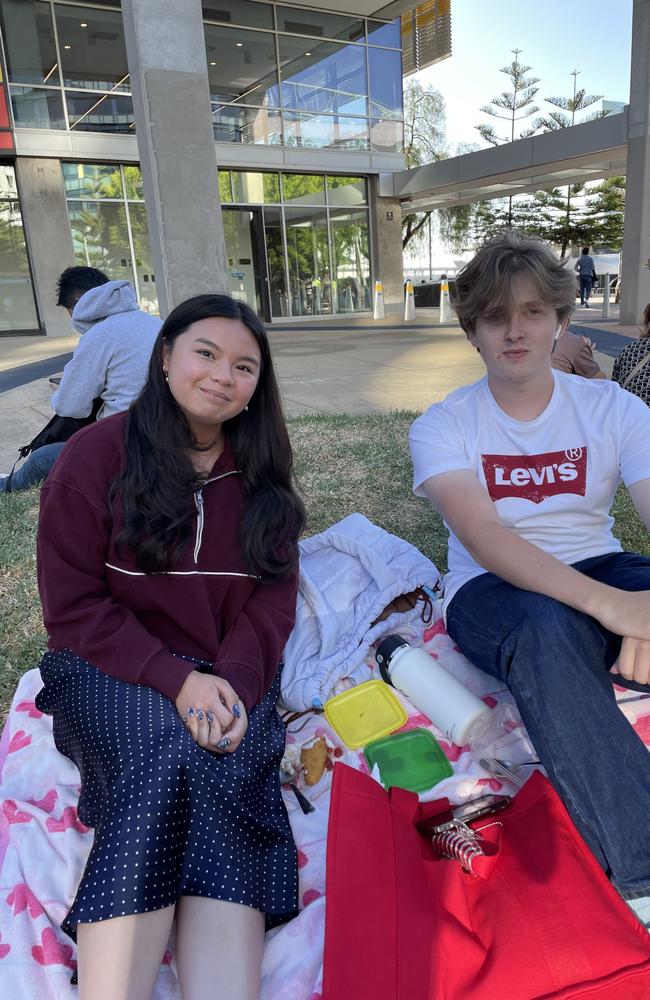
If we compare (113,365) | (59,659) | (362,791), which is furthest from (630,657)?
(113,365)

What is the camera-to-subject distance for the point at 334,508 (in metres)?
4.00

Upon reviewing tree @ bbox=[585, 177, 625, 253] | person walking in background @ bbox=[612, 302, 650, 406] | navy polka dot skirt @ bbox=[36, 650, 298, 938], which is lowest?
navy polka dot skirt @ bbox=[36, 650, 298, 938]

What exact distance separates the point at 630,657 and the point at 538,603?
0.84 ft

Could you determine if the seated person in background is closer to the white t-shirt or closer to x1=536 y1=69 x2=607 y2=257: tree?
the white t-shirt

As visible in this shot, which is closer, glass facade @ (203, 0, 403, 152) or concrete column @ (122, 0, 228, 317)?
concrete column @ (122, 0, 228, 317)

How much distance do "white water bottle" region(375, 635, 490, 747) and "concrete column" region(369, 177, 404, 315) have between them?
17710 millimetres

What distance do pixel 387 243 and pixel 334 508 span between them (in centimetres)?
1626

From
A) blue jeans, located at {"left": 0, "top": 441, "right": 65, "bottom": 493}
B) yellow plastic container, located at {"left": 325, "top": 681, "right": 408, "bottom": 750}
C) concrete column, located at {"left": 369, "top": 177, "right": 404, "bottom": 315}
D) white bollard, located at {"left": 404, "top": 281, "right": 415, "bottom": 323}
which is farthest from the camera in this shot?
concrete column, located at {"left": 369, "top": 177, "right": 404, "bottom": 315}

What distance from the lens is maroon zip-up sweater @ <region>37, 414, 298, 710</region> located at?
5.74 ft

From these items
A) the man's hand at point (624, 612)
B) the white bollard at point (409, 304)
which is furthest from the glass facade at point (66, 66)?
the man's hand at point (624, 612)

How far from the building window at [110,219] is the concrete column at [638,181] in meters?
10.2

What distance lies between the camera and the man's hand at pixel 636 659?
1.69 meters

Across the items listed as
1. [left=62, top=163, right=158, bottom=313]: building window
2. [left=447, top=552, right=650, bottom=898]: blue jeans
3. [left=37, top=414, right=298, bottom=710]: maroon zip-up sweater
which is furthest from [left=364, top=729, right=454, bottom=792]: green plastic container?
[left=62, top=163, right=158, bottom=313]: building window

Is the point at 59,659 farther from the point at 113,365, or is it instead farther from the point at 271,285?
the point at 271,285
